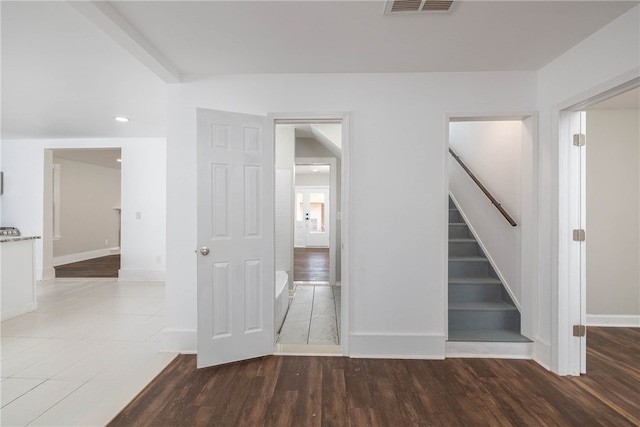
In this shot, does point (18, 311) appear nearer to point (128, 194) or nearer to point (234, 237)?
point (128, 194)

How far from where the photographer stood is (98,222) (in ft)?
24.3

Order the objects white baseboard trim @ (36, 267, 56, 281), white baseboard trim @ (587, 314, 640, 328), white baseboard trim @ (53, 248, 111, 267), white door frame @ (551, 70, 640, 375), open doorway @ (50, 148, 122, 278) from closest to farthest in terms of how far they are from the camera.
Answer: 1. white door frame @ (551, 70, 640, 375)
2. white baseboard trim @ (587, 314, 640, 328)
3. white baseboard trim @ (36, 267, 56, 281)
4. open doorway @ (50, 148, 122, 278)
5. white baseboard trim @ (53, 248, 111, 267)

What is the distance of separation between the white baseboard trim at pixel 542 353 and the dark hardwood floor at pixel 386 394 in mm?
59

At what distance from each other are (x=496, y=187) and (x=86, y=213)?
8765 mm

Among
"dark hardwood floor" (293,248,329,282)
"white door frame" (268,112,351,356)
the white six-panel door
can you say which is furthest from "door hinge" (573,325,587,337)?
"dark hardwood floor" (293,248,329,282)

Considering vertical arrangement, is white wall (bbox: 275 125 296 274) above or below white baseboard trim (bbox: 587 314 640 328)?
above

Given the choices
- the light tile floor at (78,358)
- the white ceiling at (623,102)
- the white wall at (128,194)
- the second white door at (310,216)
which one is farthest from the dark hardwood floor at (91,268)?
the white ceiling at (623,102)

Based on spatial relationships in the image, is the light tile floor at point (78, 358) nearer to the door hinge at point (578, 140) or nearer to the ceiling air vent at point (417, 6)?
the ceiling air vent at point (417, 6)

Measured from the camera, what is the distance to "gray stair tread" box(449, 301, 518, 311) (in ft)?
8.73

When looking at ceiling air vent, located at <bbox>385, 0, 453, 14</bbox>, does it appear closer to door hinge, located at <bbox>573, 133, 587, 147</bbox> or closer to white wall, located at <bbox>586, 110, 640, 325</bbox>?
door hinge, located at <bbox>573, 133, 587, 147</bbox>

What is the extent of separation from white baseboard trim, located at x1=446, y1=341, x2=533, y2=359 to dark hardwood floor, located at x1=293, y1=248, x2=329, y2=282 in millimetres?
2985

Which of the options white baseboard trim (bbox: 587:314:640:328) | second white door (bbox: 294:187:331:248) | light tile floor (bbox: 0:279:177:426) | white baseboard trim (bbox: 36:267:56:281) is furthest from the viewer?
second white door (bbox: 294:187:331:248)

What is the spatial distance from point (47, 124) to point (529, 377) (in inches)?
251

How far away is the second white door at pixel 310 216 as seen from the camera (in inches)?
389
